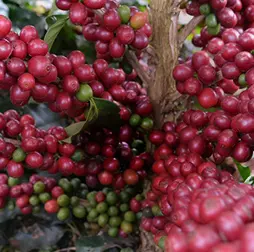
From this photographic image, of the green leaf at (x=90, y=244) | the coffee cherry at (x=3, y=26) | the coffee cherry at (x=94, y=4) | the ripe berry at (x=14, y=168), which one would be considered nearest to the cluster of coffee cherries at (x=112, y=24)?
the coffee cherry at (x=94, y=4)

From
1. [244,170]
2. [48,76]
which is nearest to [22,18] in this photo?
[48,76]

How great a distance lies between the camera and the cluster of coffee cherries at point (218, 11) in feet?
1.94

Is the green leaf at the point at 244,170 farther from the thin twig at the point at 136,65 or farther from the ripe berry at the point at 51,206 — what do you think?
the ripe berry at the point at 51,206

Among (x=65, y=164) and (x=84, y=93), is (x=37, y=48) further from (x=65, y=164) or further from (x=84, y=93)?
(x=65, y=164)

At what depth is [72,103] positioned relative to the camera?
543mm

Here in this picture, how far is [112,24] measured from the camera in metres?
0.55

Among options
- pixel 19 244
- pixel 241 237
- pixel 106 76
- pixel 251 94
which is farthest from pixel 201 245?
A: pixel 19 244

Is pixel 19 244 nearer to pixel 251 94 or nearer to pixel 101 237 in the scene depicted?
pixel 101 237

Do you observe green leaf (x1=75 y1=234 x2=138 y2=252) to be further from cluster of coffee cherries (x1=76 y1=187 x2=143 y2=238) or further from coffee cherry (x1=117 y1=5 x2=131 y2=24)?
coffee cherry (x1=117 y1=5 x2=131 y2=24)

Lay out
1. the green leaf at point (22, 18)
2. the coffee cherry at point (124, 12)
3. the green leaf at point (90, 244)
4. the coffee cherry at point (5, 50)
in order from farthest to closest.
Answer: the green leaf at point (22, 18), the green leaf at point (90, 244), the coffee cherry at point (124, 12), the coffee cherry at point (5, 50)

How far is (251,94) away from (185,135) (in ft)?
0.45

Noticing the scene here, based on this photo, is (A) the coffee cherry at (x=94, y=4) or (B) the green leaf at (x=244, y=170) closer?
(A) the coffee cherry at (x=94, y=4)

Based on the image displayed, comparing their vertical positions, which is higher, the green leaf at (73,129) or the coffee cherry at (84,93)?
the coffee cherry at (84,93)

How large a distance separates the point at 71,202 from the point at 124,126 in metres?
0.18
